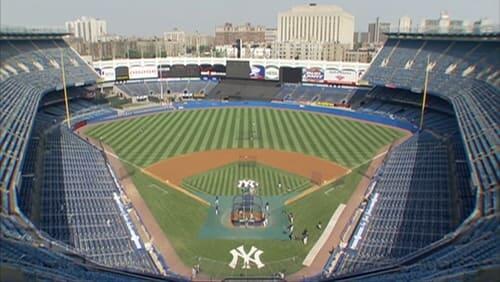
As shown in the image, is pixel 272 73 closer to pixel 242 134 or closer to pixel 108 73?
pixel 108 73

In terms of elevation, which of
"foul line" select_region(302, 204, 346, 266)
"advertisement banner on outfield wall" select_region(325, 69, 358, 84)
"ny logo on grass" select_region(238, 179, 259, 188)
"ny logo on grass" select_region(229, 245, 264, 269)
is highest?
"advertisement banner on outfield wall" select_region(325, 69, 358, 84)

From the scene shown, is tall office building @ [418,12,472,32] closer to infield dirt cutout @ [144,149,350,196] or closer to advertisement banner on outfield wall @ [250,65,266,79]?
advertisement banner on outfield wall @ [250,65,266,79]

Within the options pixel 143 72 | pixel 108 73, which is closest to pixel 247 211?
pixel 108 73

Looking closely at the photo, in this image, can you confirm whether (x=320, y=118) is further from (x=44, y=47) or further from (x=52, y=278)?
(x=52, y=278)

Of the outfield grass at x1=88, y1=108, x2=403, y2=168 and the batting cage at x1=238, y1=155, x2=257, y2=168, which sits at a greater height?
the outfield grass at x1=88, y1=108, x2=403, y2=168

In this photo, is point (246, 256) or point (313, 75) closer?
point (246, 256)

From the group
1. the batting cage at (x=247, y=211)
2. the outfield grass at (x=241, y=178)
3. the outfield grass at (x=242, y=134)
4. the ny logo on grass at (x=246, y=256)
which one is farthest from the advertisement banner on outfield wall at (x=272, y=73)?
the ny logo on grass at (x=246, y=256)

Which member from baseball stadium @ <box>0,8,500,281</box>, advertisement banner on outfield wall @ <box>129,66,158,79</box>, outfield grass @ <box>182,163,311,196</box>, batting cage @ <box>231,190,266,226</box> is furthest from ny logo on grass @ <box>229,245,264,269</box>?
advertisement banner on outfield wall @ <box>129,66,158,79</box>
